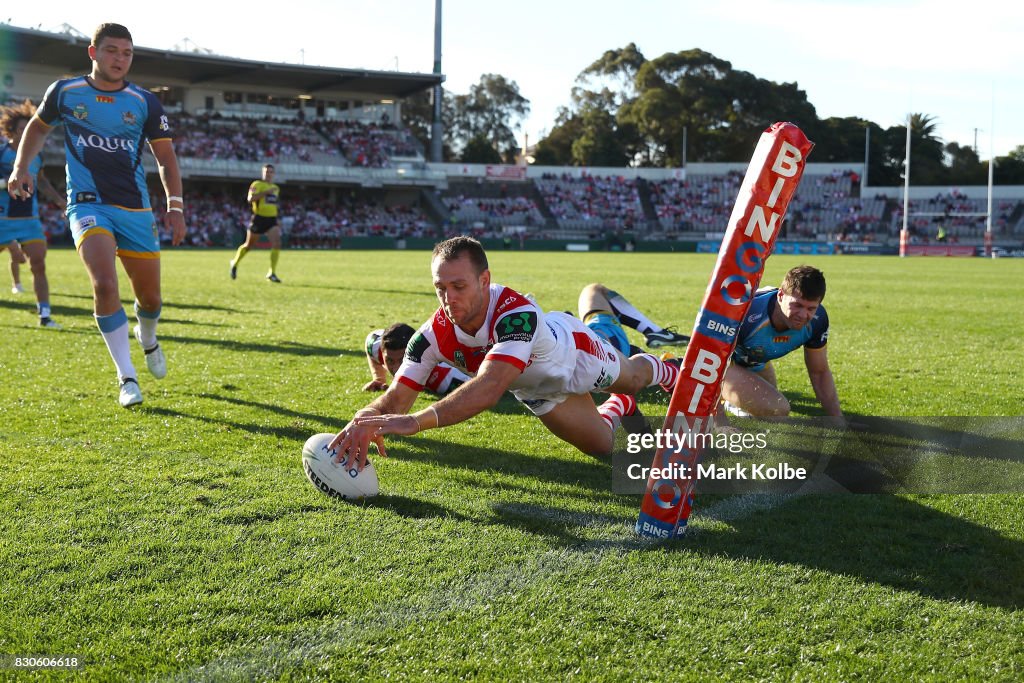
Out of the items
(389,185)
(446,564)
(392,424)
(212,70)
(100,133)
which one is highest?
(212,70)

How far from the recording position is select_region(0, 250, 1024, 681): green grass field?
279 centimetres

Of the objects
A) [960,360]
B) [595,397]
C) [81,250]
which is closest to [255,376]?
[81,250]

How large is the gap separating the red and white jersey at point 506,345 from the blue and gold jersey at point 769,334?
1.90 meters

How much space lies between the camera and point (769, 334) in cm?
612

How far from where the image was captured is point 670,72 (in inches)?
3110

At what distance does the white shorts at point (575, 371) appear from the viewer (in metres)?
4.72

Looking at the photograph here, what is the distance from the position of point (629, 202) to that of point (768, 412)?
61.9 metres

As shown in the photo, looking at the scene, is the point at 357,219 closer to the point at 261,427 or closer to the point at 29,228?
the point at 29,228

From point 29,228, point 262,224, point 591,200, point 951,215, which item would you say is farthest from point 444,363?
point 951,215

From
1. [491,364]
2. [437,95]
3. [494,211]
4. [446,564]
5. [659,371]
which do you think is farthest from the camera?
[437,95]

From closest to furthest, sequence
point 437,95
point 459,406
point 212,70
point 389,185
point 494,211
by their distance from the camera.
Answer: point 459,406 < point 212,70 < point 389,185 < point 494,211 < point 437,95

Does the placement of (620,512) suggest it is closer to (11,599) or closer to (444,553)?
(444,553)

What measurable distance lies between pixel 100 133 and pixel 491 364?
4.22 m

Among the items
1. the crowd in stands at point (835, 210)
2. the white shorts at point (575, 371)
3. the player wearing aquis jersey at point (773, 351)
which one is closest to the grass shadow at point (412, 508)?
the white shorts at point (575, 371)
